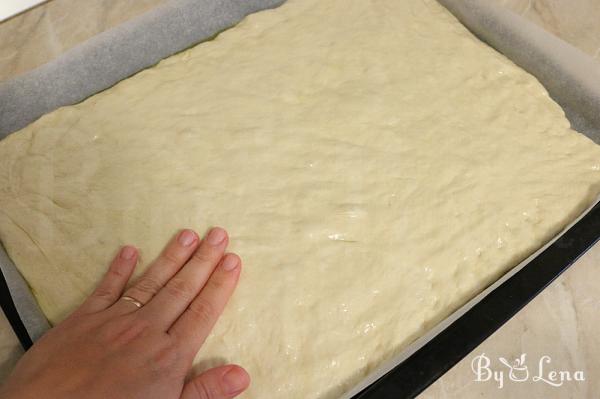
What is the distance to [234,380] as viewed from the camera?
764 millimetres

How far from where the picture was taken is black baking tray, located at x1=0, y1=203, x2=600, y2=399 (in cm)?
83

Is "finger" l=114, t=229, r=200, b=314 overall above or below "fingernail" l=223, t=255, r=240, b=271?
above

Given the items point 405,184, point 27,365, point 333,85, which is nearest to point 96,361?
point 27,365

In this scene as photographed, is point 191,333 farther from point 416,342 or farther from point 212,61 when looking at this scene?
point 212,61

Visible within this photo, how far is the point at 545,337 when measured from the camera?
37.4 inches

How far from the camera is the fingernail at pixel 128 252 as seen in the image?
89 centimetres

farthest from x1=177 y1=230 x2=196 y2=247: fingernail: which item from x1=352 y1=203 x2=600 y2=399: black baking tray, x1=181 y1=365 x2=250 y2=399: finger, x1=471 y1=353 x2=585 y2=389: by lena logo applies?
x1=471 y1=353 x2=585 y2=389: by lena logo

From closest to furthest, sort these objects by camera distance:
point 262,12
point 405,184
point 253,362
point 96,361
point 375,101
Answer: point 96,361
point 253,362
point 405,184
point 375,101
point 262,12

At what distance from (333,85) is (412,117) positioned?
0.19 m

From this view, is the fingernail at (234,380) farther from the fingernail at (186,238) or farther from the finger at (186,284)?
the fingernail at (186,238)

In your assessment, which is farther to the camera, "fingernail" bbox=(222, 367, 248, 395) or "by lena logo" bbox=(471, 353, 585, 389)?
"by lena logo" bbox=(471, 353, 585, 389)

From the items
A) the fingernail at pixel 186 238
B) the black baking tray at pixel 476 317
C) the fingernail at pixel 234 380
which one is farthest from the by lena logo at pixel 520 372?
the fingernail at pixel 186 238

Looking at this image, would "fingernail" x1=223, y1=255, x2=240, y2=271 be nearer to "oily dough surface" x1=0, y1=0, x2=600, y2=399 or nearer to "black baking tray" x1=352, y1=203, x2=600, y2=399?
"oily dough surface" x1=0, y1=0, x2=600, y2=399

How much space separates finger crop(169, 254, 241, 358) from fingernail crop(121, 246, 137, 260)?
0.48 feet
